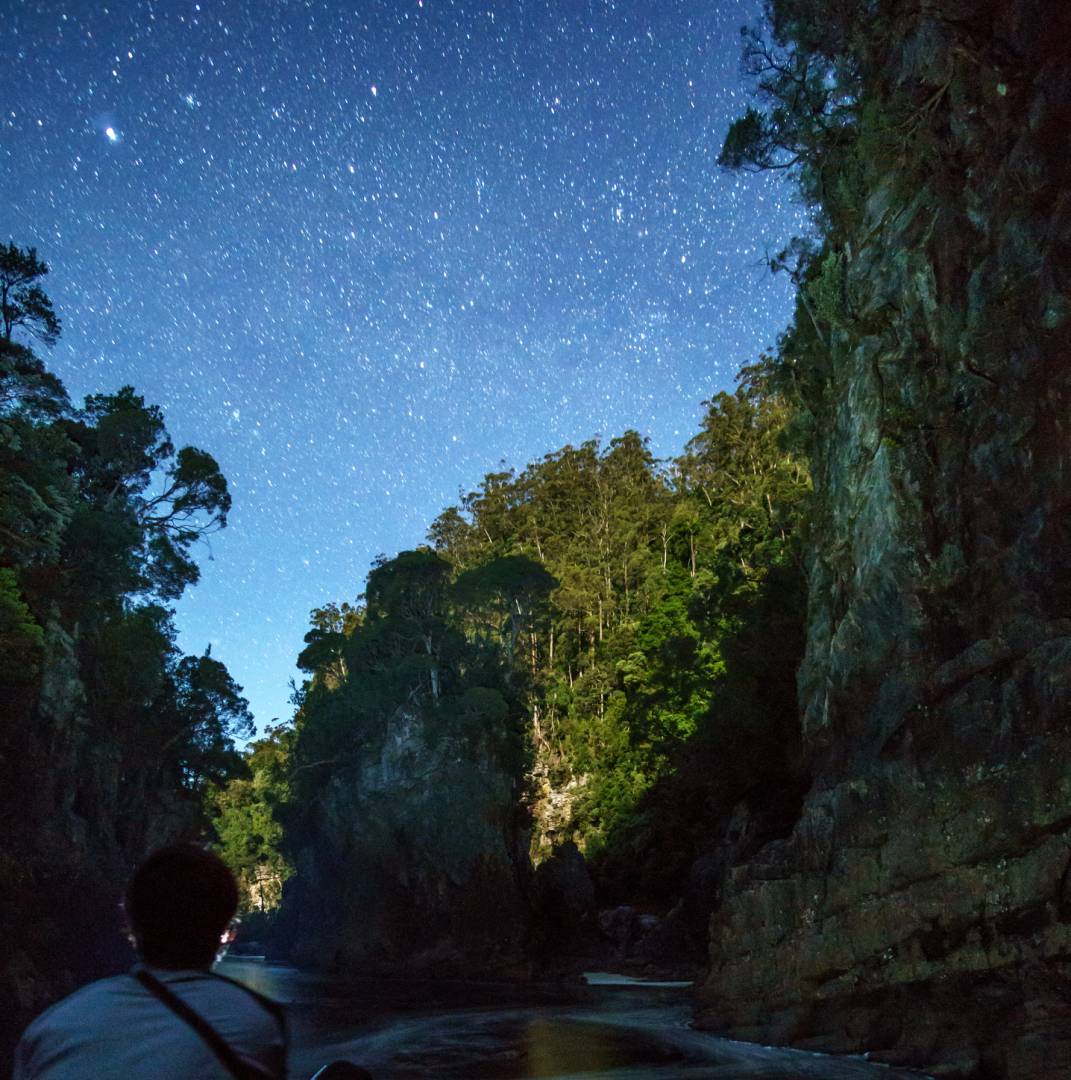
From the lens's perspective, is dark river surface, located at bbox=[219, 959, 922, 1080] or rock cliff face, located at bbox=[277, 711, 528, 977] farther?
rock cliff face, located at bbox=[277, 711, 528, 977]

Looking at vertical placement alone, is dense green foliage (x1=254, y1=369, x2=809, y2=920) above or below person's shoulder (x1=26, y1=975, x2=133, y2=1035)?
above

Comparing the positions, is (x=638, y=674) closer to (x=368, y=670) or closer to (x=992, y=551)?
(x=368, y=670)

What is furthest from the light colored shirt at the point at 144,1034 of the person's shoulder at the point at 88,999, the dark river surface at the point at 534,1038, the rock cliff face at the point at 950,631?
the rock cliff face at the point at 950,631

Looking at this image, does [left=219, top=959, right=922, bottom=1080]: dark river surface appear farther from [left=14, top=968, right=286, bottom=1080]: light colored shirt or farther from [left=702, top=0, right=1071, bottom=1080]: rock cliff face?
[left=14, top=968, right=286, bottom=1080]: light colored shirt

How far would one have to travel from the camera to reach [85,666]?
28906mm

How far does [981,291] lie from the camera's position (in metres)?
13.1

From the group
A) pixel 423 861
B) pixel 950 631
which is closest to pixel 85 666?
pixel 423 861

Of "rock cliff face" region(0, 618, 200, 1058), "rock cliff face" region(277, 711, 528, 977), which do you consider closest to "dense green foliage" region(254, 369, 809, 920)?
"rock cliff face" region(277, 711, 528, 977)

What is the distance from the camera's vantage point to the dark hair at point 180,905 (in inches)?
80.4

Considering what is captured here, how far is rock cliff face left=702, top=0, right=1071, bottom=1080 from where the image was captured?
34.3 feet

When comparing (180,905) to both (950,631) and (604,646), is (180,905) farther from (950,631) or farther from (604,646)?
(604,646)

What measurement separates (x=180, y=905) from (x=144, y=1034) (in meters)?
0.34

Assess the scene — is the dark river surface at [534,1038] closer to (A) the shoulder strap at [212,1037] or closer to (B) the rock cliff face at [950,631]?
(B) the rock cliff face at [950,631]

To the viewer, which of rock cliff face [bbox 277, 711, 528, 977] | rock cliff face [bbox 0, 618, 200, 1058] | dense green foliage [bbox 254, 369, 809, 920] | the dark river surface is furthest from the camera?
rock cliff face [bbox 277, 711, 528, 977]
